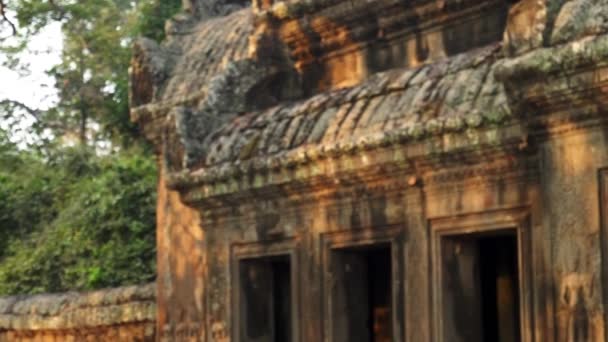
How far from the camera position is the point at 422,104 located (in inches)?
400

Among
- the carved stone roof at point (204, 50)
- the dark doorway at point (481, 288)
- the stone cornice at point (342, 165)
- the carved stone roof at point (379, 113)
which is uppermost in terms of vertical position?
the carved stone roof at point (204, 50)

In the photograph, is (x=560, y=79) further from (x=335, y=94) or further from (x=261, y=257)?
(x=261, y=257)

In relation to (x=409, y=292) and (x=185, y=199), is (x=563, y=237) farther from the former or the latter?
(x=185, y=199)

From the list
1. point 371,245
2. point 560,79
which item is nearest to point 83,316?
point 371,245

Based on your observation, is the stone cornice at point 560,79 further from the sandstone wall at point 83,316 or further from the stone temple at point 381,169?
the sandstone wall at point 83,316

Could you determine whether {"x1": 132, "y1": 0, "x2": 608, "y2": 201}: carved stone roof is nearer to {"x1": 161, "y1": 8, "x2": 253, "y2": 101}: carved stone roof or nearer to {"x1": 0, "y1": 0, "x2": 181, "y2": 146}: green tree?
{"x1": 161, "y1": 8, "x2": 253, "y2": 101}: carved stone roof

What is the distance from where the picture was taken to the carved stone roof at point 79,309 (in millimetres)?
13891

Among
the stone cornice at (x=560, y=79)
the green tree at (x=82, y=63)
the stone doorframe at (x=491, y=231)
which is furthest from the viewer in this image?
the green tree at (x=82, y=63)

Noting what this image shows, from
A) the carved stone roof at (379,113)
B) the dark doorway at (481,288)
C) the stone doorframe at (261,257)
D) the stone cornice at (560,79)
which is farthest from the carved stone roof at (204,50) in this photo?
the stone cornice at (560,79)

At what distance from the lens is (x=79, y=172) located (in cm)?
2372

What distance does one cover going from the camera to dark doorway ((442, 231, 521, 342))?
33.1 ft

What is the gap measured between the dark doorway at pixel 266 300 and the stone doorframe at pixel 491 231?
2214 millimetres

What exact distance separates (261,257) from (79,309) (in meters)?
3.49

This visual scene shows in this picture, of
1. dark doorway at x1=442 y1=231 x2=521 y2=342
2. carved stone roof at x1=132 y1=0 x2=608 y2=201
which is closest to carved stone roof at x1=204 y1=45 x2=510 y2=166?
carved stone roof at x1=132 y1=0 x2=608 y2=201
